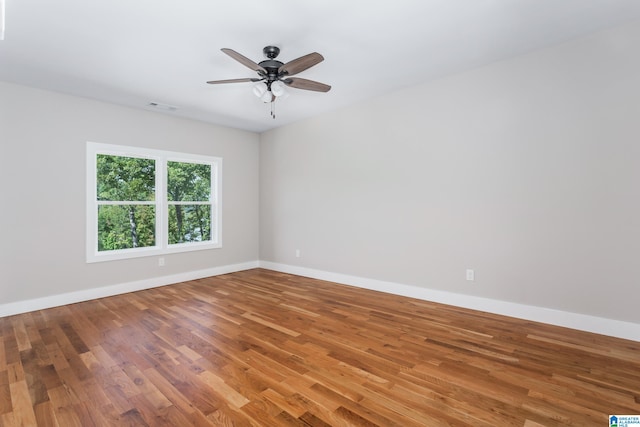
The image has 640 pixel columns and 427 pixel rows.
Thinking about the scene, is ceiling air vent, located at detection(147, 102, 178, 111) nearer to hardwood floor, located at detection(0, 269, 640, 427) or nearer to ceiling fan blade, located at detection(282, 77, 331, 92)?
ceiling fan blade, located at detection(282, 77, 331, 92)

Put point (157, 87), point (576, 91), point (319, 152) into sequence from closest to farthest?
1. point (576, 91)
2. point (157, 87)
3. point (319, 152)

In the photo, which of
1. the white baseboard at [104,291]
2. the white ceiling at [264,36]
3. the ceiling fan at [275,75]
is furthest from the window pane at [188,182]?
the ceiling fan at [275,75]

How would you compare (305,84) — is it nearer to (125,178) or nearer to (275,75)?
(275,75)

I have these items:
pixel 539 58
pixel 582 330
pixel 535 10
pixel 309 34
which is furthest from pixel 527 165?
pixel 309 34

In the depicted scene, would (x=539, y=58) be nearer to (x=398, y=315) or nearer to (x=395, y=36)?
(x=395, y=36)

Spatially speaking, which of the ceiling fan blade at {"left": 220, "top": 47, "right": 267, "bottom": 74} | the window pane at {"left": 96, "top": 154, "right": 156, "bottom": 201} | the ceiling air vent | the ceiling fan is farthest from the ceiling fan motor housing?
the window pane at {"left": 96, "top": 154, "right": 156, "bottom": 201}

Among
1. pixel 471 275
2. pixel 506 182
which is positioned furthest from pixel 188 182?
pixel 506 182

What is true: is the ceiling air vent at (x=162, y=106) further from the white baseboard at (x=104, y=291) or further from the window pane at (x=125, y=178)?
the white baseboard at (x=104, y=291)

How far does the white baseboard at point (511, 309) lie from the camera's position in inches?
104

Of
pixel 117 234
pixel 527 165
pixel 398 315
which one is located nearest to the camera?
pixel 527 165

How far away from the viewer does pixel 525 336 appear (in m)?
2.71

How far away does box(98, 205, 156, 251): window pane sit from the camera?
4.20 m

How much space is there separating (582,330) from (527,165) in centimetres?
163

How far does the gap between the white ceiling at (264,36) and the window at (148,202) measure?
40.6 inches
